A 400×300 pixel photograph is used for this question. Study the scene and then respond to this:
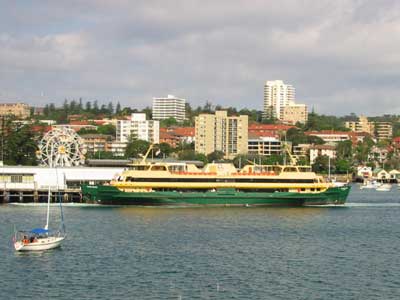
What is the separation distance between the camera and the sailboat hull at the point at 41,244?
53.5 metres

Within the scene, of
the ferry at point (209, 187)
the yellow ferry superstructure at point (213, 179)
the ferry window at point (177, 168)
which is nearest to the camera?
the ferry at point (209, 187)

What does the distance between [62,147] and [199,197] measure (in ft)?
118

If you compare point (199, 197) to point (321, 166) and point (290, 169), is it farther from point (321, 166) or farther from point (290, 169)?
point (321, 166)

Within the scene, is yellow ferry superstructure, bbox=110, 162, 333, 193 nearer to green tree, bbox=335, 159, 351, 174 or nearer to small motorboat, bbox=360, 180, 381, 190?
small motorboat, bbox=360, 180, 381, 190

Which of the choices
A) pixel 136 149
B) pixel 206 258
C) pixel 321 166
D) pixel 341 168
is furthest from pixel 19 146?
pixel 206 258

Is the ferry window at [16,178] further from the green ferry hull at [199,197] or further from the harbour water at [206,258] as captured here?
the harbour water at [206,258]

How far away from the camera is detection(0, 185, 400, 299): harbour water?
142 feet

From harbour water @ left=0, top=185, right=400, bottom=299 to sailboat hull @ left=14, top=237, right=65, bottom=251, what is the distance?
0.72 m

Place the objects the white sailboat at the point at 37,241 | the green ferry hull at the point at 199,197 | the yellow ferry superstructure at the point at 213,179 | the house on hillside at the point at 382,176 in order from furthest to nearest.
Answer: the house on hillside at the point at 382,176 < the yellow ferry superstructure at the point at 213,179 < the green ferry hull at the point at 199,197 < the white sailboat at the point at 37,241

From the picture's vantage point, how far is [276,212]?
81.2 m

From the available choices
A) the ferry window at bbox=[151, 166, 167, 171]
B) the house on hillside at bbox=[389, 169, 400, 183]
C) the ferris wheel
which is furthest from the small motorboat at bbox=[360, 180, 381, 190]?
the ferry window at bbox=[151, 166, 167, 171]

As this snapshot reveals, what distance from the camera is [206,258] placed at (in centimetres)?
5231

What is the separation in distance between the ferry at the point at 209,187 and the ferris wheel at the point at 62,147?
97.1ft

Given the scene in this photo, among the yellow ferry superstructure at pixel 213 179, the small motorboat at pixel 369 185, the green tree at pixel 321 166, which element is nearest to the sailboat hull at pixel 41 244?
the yellow ferry superstructure at pixel 213 179
